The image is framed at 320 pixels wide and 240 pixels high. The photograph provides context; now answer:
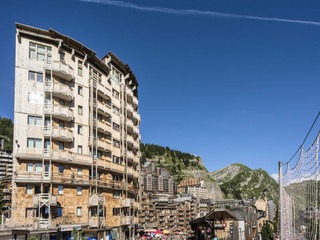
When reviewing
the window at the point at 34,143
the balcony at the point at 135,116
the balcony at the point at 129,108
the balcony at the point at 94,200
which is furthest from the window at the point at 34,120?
the balcony at the point at 135,116

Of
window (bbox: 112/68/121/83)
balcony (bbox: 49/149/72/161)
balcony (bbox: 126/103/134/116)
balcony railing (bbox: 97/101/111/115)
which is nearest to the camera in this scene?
balcony (bbox: 49/149/72/161)

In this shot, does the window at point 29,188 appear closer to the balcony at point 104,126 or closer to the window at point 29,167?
the window at point 29,167

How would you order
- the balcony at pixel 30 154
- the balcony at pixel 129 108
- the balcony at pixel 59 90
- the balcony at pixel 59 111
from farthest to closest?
the balcony at pixel 129 108 < the balcony at pixel 59 90 < the balcony at pixel 59 111 < the balcony at pixel 30 154

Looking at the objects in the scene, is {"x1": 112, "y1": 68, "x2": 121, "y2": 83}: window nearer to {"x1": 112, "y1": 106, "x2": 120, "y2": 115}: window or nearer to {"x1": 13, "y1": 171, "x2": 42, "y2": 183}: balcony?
{"x1": 112, "y1": 106, "x2": 120, "y2": 115}: window

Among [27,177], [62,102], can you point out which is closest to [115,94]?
[62,102]

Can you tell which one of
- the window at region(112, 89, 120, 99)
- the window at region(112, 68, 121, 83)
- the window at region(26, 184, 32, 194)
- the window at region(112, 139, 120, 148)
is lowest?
the window at region(26, 184, 32, 194)

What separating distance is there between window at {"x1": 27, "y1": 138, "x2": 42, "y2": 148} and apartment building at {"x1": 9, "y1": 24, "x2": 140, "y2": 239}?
3.6 inches

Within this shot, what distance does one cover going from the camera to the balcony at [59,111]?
38.8 metres

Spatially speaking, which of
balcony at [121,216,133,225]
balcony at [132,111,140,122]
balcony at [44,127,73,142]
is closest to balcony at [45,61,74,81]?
balcony at [44,127,73,142]

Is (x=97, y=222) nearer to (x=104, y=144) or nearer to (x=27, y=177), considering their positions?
(x=104, y=144)

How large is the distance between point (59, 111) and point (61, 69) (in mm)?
4303

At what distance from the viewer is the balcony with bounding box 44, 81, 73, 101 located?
3919 cm

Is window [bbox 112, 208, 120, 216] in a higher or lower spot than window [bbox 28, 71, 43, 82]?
lower

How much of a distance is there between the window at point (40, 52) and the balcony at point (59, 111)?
4761mm
